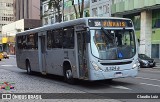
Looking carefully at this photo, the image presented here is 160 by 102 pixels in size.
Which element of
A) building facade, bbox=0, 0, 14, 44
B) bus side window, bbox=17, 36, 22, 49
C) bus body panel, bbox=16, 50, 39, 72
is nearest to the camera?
bus body panel, bbox=16, 50, 39, 72

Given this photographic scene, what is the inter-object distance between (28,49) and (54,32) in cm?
455

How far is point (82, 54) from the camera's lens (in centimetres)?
1410

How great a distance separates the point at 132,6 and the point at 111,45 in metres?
29.0

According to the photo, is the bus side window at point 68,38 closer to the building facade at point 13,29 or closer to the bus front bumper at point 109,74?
the bus front bumper at point 109,74

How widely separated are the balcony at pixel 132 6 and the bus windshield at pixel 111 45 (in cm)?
2430

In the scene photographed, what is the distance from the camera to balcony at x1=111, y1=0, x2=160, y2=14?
38.4 m

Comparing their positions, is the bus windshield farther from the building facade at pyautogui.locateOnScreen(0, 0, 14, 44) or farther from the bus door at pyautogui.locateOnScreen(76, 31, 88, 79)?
the building facade at pyautogui.locateOnScreen(0, 0, 14, 44)

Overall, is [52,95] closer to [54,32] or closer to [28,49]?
[54,32]

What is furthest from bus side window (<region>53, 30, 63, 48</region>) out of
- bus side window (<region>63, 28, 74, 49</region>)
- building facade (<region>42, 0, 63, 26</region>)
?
building facade (<region>42, 0, 63, 26</region>)

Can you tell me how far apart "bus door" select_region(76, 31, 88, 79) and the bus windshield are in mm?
454

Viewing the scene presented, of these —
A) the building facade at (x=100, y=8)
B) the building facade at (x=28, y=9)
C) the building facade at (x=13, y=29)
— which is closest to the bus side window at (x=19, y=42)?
the building facade at (x=100, y=8)

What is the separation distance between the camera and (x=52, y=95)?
11.8 meters

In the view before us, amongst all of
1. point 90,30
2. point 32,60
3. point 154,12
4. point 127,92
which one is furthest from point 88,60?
point 154,12

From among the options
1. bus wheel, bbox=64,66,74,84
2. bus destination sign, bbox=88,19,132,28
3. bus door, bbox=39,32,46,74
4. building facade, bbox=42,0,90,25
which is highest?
building facade, bbox=42,0,90,25
